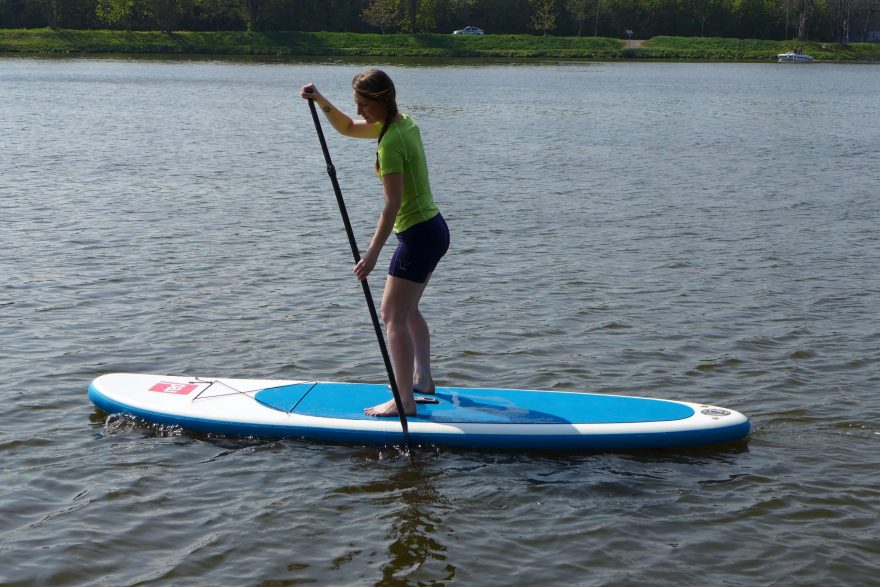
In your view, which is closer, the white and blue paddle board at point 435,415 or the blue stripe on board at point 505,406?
the white and blue paddle board at point 435,415

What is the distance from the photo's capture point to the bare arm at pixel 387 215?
6.46m

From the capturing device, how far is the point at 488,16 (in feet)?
348

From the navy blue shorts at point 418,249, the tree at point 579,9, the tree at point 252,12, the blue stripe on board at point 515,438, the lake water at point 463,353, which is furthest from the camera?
the tree at point 579,9

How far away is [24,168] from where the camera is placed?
20.3 meters

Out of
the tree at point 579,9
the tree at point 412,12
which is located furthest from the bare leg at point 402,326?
the tree at point 579,9

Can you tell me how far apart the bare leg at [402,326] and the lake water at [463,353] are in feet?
1.60

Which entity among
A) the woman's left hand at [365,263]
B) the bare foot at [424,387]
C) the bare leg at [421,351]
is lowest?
the bare foot at [424,387]

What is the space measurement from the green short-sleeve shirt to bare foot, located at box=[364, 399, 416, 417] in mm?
1352

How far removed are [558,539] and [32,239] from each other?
10.1 meters

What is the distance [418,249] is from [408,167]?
0.56m

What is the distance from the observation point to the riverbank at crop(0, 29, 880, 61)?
252ft

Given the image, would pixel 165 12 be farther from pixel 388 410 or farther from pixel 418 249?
pixel 418 249

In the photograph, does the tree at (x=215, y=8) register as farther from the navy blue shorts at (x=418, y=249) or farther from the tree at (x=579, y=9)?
the navy blue shorts at (x=418, y=249)

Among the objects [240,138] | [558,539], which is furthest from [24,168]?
[558,539]
